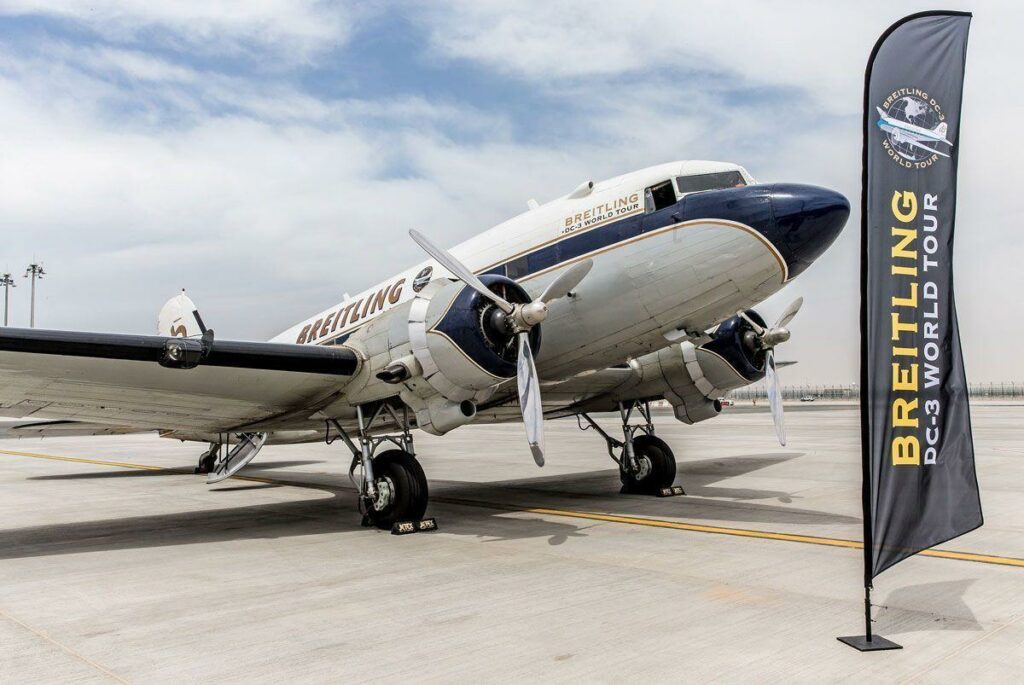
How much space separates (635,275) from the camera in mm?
10109

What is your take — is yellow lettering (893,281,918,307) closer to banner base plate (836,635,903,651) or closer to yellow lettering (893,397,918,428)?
yellow lettering (893,397,918,428)

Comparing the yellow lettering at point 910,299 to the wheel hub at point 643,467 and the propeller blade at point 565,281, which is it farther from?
the wheel hub at point 643,467

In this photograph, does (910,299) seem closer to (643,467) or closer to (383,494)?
(383,494)

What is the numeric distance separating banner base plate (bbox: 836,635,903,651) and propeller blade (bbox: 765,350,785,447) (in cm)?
759

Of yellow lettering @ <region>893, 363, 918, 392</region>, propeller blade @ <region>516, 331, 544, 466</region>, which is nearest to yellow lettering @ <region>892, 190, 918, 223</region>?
yellow lettering @ <region>893, 363, 918, 392</region>

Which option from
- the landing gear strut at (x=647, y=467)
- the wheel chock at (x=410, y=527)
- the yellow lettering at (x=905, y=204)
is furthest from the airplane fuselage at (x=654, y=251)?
the yellow lettering at (x=905, y=204)

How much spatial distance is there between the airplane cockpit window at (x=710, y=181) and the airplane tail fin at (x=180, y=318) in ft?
42.7

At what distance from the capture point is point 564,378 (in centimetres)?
1166

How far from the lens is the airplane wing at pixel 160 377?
9.18m

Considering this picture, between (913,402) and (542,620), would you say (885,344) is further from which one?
(542,620)

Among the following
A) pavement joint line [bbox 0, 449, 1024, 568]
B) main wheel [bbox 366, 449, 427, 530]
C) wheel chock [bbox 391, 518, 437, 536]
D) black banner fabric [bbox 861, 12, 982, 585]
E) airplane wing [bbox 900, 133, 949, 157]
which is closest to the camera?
black banner fabric [bbox 861, 12, 982, 585]

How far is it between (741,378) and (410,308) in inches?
285

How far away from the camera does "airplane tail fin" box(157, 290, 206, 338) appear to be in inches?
740

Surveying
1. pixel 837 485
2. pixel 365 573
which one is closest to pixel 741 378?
pixel 837 485
